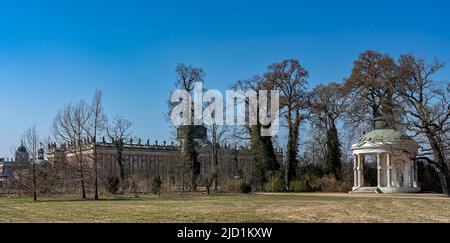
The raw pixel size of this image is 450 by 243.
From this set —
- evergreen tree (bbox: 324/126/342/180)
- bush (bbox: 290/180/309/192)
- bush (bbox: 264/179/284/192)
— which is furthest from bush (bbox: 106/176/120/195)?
evergreen tree (bbox: 324/126/342/180)

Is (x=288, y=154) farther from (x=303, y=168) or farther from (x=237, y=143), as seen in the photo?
(x=237, y=143)

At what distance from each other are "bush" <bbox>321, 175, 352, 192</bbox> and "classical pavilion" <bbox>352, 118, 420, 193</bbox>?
2.99ft

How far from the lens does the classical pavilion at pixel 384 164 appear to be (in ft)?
166

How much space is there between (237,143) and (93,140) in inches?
857

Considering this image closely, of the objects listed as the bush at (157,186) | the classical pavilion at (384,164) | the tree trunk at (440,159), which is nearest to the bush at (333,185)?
the classical pavilion at (384,164)

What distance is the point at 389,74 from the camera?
55719 millimetres

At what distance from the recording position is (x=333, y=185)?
180 ft

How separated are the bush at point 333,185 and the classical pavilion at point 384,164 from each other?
2.99ft

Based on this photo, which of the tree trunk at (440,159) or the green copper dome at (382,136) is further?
the green copper dome at (382,136)

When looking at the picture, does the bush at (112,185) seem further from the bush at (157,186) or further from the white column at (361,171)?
the white column at (361,171)

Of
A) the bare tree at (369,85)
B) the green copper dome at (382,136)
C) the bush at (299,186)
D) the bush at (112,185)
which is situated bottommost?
the bush at (299,186)

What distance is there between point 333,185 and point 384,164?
17.8ft

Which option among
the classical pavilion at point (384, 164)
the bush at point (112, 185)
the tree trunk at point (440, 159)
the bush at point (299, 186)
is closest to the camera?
the tree trunk at point (440, 159)
